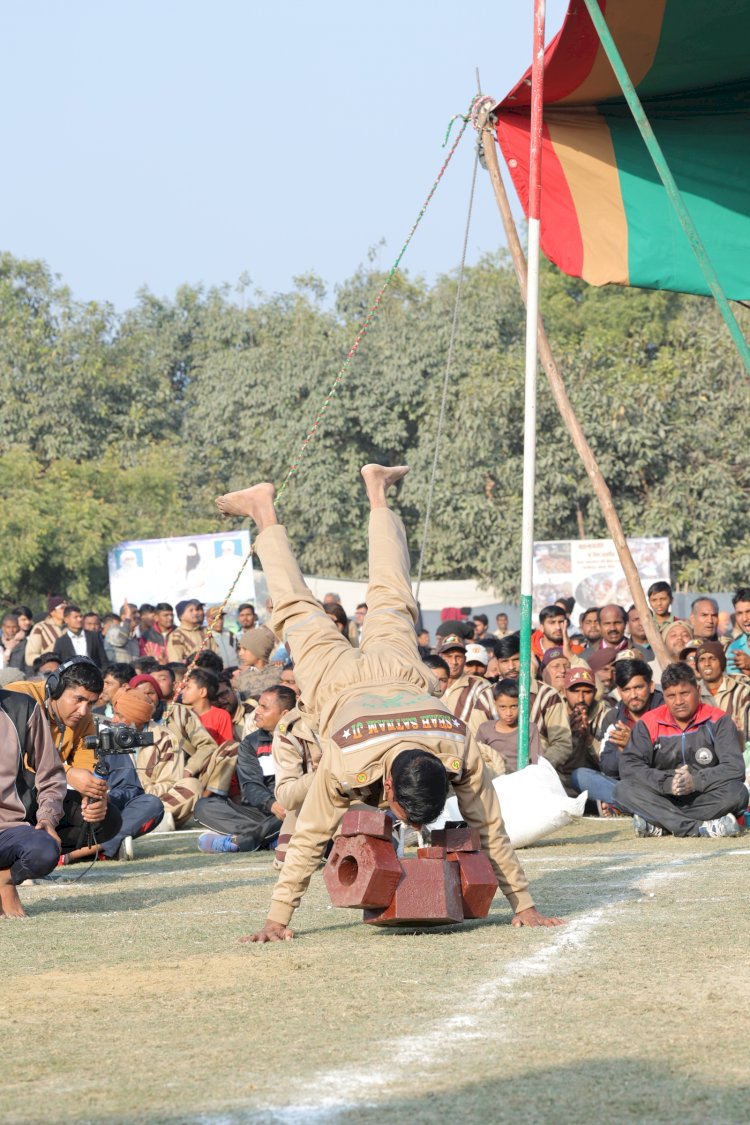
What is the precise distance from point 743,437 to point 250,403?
14.4 meters

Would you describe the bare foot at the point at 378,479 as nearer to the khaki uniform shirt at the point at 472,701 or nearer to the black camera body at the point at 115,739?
the black camera body at the point at 115,739

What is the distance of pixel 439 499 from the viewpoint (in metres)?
36.1

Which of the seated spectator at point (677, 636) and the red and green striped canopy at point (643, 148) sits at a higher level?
the red and green striped canopy at point (643, 148)

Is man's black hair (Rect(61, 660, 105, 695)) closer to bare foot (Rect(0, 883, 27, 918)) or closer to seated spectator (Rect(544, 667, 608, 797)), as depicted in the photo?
bare foot (Rect(0, 883, 27, 918))

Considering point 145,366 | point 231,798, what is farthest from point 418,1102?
point 145,366

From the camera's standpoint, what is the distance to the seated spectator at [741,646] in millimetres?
12414

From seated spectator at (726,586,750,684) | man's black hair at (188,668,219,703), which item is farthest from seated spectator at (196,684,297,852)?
seated spectator at (726,586,750,684)

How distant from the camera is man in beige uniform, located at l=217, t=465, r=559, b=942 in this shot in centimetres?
611

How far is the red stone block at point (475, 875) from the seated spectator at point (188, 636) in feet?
31.2

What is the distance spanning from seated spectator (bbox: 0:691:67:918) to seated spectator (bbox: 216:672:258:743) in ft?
16.0

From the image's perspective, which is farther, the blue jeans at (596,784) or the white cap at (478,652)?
the white cap at (478,652)

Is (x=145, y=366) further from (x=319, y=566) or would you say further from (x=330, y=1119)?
(x=330, y=1119)

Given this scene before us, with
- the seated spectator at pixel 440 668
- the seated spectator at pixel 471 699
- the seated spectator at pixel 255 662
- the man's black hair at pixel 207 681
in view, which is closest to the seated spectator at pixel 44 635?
the seated spectator at pixel 255 662

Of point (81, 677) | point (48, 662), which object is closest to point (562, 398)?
point (48, 662)
